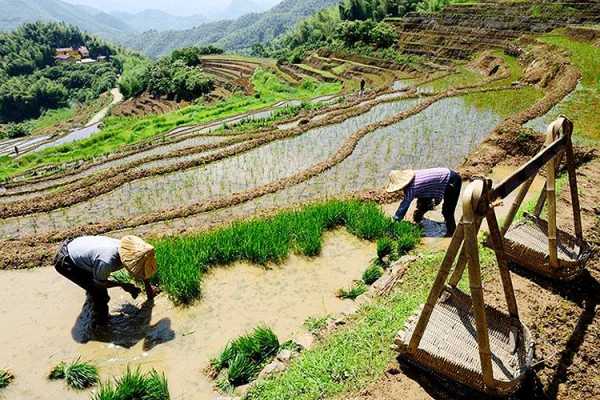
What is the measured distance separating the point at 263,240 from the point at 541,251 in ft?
13.6

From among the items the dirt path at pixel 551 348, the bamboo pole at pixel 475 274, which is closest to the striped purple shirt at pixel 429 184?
the dirt path at pixel 551 348

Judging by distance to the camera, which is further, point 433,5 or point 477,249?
point 433,5

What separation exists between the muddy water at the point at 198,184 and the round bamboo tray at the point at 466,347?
24.4 ft

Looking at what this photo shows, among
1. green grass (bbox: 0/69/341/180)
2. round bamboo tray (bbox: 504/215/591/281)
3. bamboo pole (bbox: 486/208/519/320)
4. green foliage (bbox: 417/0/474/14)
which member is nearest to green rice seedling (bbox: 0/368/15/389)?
bamboo pole (bbox: 486/208/519/320)

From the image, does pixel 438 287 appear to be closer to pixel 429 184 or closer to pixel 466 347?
pixel 466 347

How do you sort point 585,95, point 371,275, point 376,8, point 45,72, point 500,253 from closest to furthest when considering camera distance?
point 500,253 → point 371,275 → point 585,95 → point 376,8 → point 45,72

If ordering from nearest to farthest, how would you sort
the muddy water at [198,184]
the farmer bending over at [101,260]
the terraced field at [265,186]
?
the farmer bending over at [101,260], the terraced field at [265,186], the muddy water at [198,184]

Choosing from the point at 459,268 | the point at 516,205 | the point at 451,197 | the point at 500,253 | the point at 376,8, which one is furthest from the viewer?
the point at 376,8

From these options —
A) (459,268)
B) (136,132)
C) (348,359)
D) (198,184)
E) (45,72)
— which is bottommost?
(45,72)

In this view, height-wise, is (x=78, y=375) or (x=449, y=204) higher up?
(x=449, y=204)

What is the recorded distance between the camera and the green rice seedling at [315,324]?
5.32m

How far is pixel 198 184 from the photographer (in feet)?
37.6

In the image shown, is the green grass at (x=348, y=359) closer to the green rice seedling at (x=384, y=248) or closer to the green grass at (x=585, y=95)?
the green rice seedling at (x=384, y=248)

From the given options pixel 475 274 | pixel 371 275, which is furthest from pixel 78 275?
pixel 475 274
